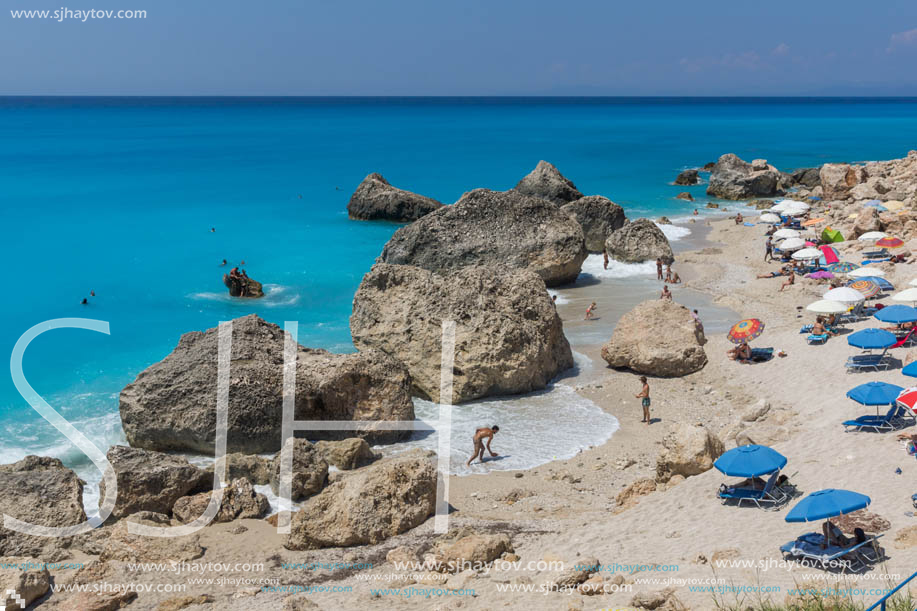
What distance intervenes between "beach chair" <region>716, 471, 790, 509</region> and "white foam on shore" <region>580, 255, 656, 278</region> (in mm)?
19733

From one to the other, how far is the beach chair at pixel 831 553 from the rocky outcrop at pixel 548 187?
32.4m

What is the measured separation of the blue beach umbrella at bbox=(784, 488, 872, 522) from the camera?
10.1 m

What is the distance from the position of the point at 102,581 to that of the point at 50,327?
1887 centimetres

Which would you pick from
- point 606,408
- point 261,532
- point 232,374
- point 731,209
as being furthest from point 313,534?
point 731,209

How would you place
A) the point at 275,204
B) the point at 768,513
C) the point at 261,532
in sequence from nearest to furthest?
1. the point at 768,513
2. the point at 261,532
3. the point at 275,204

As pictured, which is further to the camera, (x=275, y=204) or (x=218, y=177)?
(x=218, y=177)

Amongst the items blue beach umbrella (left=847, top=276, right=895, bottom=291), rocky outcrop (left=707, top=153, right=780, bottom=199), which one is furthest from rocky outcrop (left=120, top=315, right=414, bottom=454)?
rocky outcrop (left=707, top=153, right=780, bottom=199)

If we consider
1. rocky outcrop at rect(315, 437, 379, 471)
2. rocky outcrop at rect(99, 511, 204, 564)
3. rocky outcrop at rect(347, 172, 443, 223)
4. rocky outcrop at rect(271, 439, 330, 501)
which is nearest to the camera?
rocky outcrop at rect(99, 511, 204, 564)

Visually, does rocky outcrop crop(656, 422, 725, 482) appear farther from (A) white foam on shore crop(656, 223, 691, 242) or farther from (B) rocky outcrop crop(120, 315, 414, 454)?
(A) white foam on shore crop(656, 223, 691, 242)

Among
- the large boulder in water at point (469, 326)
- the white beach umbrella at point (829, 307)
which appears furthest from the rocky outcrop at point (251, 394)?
the white beach umbrella at point (829, 307)

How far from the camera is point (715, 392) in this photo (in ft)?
62.3

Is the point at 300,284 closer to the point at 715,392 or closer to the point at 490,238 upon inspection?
the point at 490,238

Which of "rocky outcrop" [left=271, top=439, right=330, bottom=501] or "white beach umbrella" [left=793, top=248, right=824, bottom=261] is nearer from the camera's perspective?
"rocky outcrop" [left=271, top=439, right=330, bottom=501]

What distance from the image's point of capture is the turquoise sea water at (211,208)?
25797 millimetres
